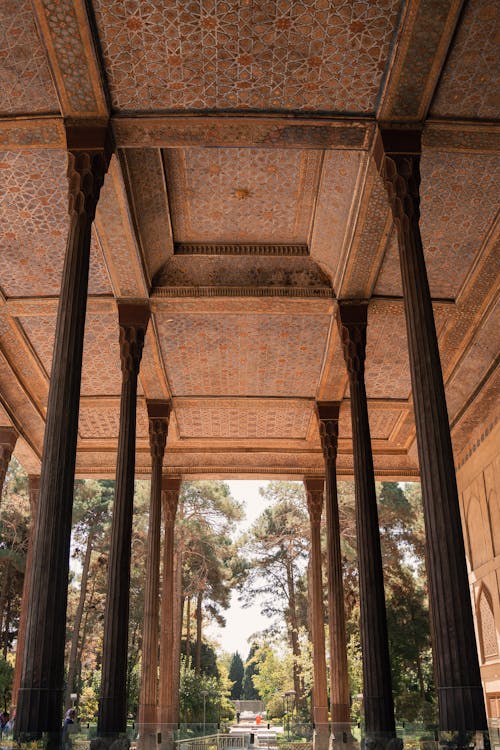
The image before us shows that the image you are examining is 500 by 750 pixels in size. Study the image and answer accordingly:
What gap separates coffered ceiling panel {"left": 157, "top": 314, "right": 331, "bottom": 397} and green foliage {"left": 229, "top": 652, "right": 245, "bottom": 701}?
4818cm

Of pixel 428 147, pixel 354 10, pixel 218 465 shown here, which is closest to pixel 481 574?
pixel 218 465

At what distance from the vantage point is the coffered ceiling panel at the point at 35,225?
784 cm

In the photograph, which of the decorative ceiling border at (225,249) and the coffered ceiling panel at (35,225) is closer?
the coffered ceiling panel at (35,225)

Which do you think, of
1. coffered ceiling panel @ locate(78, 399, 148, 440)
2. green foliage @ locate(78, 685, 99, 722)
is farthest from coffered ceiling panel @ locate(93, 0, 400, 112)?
green foliage @ locate(78, 685, 99, 722)

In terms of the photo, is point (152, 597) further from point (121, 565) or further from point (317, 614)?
point (317, 614)

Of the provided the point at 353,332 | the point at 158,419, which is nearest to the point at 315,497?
the point at 158,419

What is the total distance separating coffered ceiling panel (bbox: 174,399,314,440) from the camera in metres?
13.7

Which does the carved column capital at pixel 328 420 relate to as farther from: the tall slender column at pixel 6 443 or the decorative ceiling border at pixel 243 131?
the decorative ceiling border at pixel 243 131

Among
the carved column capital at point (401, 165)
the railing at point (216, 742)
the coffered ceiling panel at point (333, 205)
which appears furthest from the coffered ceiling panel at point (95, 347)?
the railing at point (216, 742)

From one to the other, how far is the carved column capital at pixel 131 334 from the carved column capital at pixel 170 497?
6.75 m

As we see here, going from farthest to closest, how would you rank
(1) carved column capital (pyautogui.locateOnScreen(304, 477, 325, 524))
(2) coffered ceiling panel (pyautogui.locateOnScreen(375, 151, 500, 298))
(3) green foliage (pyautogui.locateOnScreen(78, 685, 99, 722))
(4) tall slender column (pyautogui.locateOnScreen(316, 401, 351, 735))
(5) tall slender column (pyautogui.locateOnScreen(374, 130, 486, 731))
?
(3) green foliage (pyautogui.locateOnScreen(78, 685, 99, 722))
(1) carved column capital (pyautogui.locateOnScreen(304, 477, 325, 524))
(4) tall slender column (pyautogui.locateOnScreen(316, 401, 351, 735))
(2) coffered ceiling panel (pyautogui.locateOnScreen(375, 151, 500, 298))
(5) tall slender column (pyautogui.locateOnScreen(374, 130, 486, 731))

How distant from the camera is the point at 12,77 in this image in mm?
6324

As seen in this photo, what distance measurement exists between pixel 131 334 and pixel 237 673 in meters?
52.9

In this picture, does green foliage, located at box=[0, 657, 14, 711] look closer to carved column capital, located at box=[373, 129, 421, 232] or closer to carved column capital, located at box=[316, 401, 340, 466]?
carved column capital, located at box=[316, 401, 340, 466]
